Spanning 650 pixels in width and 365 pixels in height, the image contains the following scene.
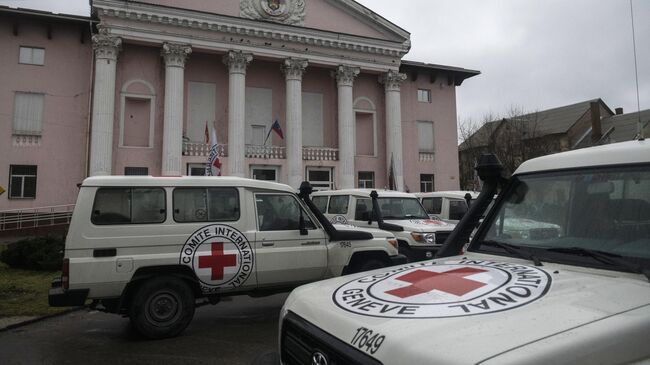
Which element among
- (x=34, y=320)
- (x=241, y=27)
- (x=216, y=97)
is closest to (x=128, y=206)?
(x=34, y=320)

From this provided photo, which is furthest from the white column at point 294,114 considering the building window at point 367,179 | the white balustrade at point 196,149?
the building window at point 367,179

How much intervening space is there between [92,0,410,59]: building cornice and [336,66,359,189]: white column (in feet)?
5.40

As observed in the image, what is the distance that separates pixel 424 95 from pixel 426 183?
21.1 ft

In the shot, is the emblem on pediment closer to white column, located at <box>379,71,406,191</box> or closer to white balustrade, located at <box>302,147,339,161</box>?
white column, located at <box>379,71,406,191</box>

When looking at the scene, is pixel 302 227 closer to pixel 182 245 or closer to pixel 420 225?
pixel 182 245

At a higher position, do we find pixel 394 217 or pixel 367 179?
pixel 367 179

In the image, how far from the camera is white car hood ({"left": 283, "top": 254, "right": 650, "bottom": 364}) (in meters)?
1.65

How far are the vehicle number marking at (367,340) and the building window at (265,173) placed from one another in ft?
80.4

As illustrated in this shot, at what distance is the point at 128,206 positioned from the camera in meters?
5.84

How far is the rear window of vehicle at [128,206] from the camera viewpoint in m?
5.69

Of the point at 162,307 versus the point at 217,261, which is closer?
the point at 162,307

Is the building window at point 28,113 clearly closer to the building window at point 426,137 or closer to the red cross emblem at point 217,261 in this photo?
the red cross emblem at point 217,261

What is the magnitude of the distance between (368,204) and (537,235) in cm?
814

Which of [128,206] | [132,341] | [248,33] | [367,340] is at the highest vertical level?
[248,33]
